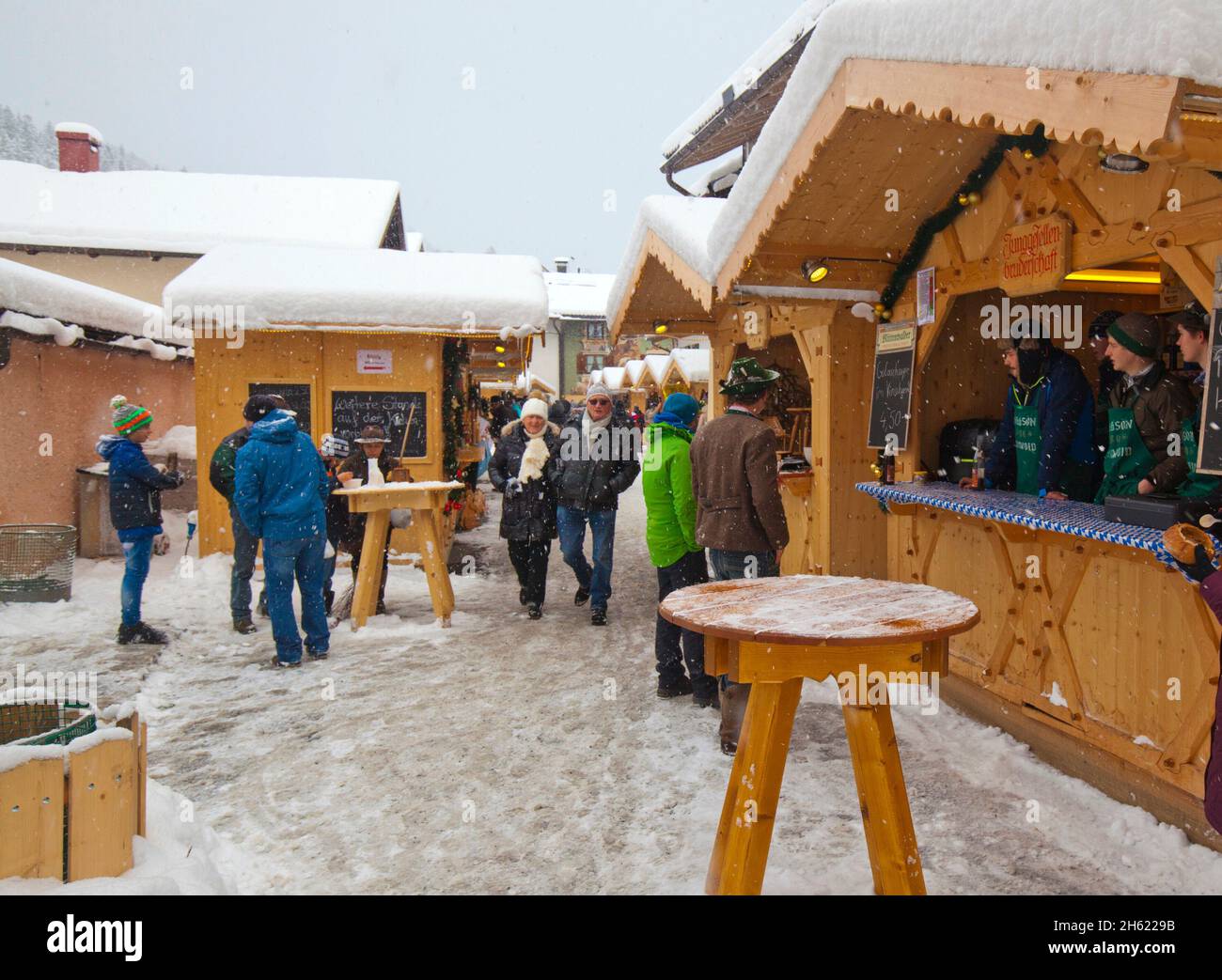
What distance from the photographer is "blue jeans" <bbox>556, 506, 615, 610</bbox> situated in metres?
7.63

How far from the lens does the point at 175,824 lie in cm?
357

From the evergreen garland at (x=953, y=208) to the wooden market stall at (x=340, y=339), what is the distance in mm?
5135

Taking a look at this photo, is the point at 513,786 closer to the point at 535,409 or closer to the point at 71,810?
the point at 71,810

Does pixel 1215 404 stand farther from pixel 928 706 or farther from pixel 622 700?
pixel 622 700

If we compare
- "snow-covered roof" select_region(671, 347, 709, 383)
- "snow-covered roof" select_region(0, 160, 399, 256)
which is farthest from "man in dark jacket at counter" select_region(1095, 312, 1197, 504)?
"snow-covered roof" select_region(671, 347, 709, 383)

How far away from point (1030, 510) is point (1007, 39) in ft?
7.39

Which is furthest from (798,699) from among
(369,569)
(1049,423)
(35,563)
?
(35,563)

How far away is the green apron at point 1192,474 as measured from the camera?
3.37 metres

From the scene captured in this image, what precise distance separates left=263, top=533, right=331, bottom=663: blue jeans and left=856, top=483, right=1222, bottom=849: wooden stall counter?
166 inches

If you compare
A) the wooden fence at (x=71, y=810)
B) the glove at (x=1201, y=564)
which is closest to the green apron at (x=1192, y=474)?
the glove at (x=1201, y=564)

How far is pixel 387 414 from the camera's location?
10.2 m

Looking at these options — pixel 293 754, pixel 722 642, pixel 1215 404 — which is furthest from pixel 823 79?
pixel 293 754

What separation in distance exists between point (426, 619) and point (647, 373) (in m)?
25.2

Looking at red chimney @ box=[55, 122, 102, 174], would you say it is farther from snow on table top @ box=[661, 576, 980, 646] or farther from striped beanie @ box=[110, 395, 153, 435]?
snow on table top @ box=[661, 576, 980, 646]
